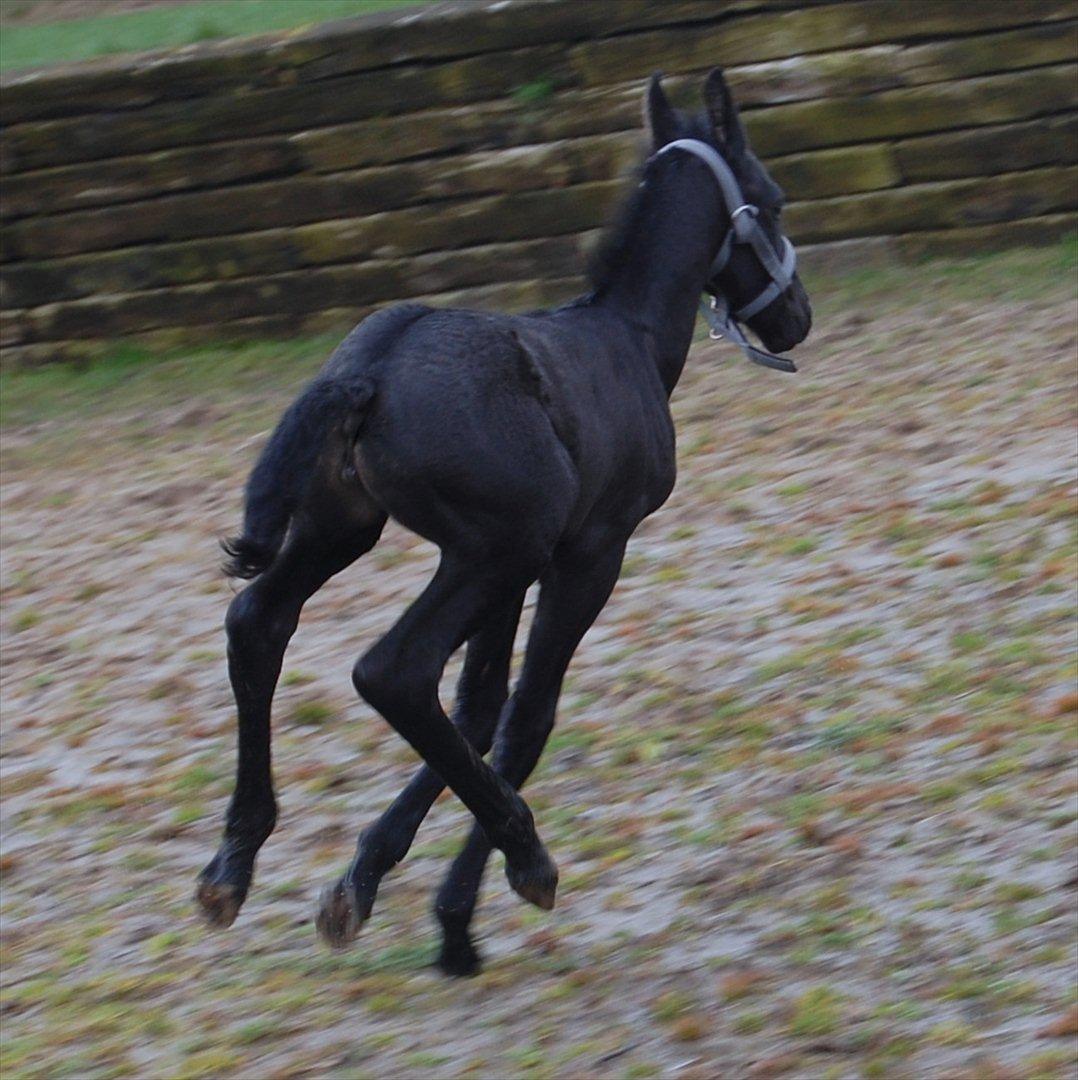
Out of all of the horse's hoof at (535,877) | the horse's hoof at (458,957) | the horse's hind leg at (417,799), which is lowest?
the horse's hoof at (458,957)

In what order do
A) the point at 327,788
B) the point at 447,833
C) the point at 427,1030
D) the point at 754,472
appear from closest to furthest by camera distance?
1. the point at 427,1030
2. the point at 447,833
3. the point at 327,788
4. the point at 754,472

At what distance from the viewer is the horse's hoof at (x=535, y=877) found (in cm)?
435

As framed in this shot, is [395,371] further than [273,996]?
No

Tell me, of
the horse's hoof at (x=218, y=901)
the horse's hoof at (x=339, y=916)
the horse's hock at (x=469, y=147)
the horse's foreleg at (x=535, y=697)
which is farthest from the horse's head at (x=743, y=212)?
the horse's hock at (x=469, y=147)

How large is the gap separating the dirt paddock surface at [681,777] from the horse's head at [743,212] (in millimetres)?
1426

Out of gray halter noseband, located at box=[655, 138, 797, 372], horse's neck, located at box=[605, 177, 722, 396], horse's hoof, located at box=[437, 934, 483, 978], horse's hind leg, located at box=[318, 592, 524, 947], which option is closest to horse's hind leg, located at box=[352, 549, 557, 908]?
horse's hind leg, located at box=[318, 592, 524, 947]

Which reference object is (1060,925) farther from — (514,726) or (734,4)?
(734,4)

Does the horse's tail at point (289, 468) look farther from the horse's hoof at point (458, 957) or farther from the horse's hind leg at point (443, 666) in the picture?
the horse's hoof at point (458, 957)

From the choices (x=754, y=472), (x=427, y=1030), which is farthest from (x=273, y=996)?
(x=754, y=472)

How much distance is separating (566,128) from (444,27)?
0.96 m

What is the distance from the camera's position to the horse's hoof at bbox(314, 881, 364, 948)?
421cm

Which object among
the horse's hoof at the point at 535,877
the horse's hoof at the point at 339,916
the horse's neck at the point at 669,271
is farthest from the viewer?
the horse's neck at the point at 669,271

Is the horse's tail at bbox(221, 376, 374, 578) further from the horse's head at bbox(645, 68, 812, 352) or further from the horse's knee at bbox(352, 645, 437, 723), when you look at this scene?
the horse's head at bbox(645, 68, 812, 352)

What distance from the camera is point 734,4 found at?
10.4 metres
